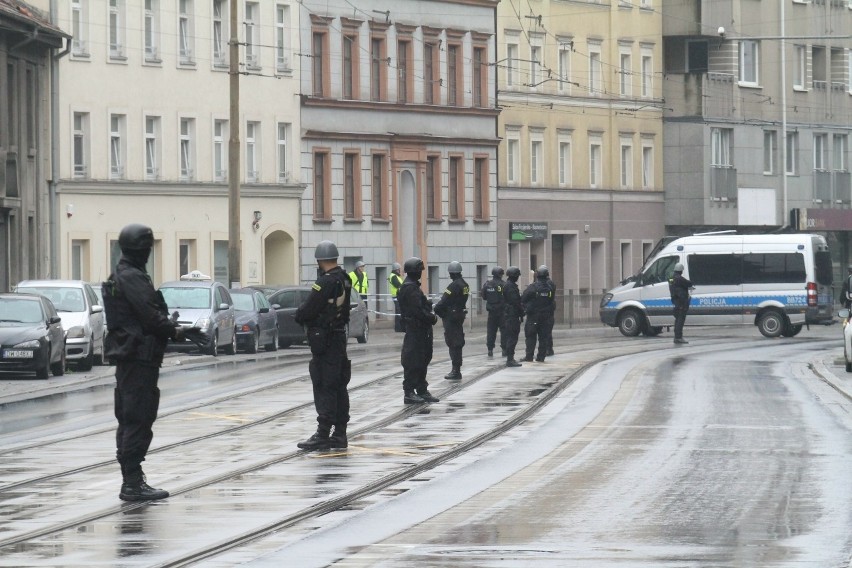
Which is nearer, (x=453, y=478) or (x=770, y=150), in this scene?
(x=453, y=478)

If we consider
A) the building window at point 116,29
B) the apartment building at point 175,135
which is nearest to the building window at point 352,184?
the apartment building at point 175,135

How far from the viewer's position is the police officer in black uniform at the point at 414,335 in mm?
25453

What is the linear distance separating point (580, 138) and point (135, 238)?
59.8m

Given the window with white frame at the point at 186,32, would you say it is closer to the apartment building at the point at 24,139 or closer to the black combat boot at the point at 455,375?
the apartment building at the point at 24,139

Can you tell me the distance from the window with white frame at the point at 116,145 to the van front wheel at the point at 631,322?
13.5m

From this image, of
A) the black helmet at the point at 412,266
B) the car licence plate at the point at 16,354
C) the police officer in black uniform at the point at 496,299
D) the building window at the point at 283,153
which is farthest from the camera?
the building window at the point at 283,153

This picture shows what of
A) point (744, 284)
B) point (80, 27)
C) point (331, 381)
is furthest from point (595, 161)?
point (331, 381)

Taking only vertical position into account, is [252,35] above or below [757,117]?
above

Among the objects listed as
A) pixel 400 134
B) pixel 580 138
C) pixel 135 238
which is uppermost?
pixel 580 138

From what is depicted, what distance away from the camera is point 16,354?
3272 cm

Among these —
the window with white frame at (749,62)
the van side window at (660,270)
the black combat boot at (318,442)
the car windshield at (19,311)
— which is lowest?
the black combat boot at (318,442)

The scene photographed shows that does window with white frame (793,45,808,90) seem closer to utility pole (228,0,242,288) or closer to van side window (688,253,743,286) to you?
van side window (688,253,743,286)

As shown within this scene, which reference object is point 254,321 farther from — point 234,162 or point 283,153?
point 283,153

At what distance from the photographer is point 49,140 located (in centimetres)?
5341
